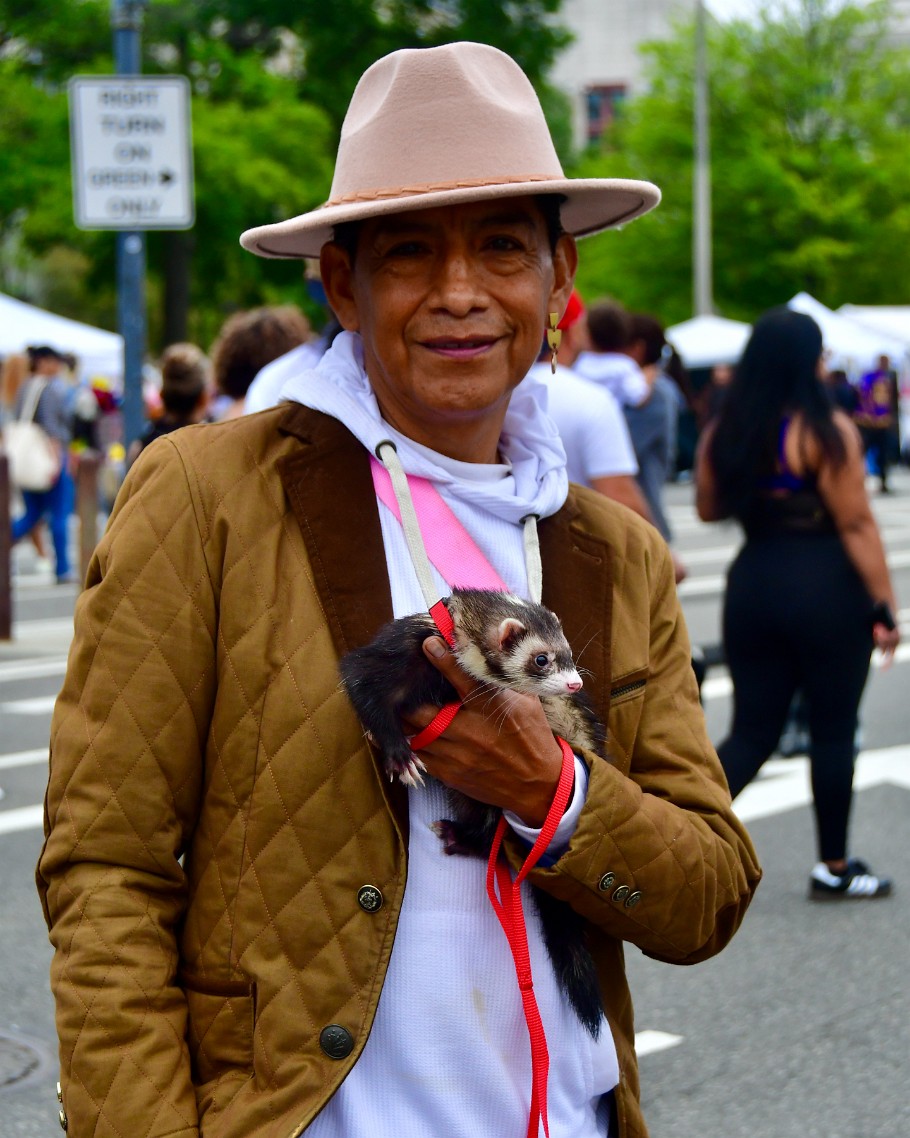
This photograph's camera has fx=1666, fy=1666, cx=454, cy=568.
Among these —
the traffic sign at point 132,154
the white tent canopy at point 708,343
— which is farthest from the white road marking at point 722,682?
the white tent canopy at point 708,343

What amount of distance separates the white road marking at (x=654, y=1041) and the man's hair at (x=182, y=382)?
13.6 feet

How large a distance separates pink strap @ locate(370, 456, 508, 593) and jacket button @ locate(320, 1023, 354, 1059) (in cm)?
60

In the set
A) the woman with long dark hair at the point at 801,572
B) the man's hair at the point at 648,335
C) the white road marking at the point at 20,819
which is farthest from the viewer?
the man's hair at the point at 648,335

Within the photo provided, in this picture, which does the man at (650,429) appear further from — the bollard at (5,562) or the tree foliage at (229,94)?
the tree foliage at (229,94)

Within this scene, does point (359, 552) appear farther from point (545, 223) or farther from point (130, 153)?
point (130, 153)

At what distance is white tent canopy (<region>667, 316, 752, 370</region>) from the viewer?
100ft

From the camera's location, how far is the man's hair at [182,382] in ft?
26.4

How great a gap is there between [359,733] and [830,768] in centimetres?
462

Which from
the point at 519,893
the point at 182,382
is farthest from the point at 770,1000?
the point at 182,382

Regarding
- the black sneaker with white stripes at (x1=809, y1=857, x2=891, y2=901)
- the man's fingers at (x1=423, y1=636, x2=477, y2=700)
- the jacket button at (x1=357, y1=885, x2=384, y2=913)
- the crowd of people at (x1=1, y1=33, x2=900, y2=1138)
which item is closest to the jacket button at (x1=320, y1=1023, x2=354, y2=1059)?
the crowd of people at (x1=1, y1=33, x2=900, y2=1138)

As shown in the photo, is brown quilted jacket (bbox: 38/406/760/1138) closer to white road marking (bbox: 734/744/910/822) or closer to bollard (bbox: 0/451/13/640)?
white road marking (bbox: 734/744/910/822)

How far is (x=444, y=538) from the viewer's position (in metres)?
2.27

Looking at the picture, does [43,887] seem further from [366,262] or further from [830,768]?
[830,768]

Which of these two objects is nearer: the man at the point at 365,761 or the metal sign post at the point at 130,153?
the man at the point at 365,761
